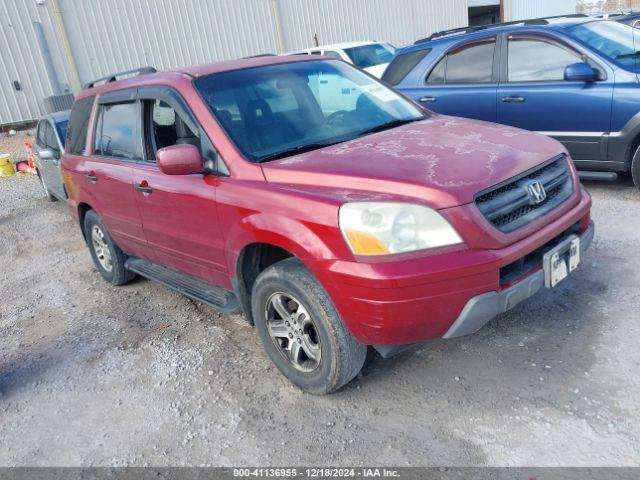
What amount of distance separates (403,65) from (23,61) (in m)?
10.6

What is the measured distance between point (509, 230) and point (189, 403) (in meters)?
2.00

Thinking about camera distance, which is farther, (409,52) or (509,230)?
(409,52)

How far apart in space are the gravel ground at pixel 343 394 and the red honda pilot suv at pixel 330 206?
32cm

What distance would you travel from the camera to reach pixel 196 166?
3023mm

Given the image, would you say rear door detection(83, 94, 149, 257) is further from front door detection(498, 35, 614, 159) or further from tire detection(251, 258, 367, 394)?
front door detection(498, 35, 614, 159)

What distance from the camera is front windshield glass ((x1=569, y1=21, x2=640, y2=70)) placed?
5.20 meters

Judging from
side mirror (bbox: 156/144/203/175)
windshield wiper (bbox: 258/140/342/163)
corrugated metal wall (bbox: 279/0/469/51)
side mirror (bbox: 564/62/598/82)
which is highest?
corrugated metal wall (bbox: 279/0/469/51)

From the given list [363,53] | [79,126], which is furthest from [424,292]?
[363,53]

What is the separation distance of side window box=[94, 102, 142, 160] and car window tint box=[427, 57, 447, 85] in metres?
3.76

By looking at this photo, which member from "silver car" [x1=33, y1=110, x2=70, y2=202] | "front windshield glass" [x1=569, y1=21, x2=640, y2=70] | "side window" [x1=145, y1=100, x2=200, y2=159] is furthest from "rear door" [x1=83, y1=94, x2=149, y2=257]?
"front windshield glass" [x1=569, y1=21, x2=640, y2=70]

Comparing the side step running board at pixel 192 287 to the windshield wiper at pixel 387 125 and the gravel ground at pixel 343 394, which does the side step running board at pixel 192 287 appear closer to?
the gravel ground at pixel 343 394

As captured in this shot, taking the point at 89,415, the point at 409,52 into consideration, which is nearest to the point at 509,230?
the point at 89,415

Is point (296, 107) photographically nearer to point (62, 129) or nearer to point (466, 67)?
point (466, 67)

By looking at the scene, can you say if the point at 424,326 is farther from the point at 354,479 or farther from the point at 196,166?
the point at 196,166
